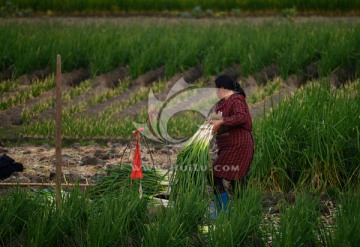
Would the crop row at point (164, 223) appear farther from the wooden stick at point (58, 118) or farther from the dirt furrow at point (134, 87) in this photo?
the dirt furrow at point (134, 87)

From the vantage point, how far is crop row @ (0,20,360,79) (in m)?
12.1

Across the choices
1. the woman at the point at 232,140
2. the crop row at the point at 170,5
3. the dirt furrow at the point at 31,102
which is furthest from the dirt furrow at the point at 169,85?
the crop row at the point at 170,5

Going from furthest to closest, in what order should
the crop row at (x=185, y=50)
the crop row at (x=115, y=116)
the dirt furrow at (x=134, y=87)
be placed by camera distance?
the crop row at (x=185, y=50)
the dirt furrow at (x=134, y=87)
the crop row at (x=115, y=116)

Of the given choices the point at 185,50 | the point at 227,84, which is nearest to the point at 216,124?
the point at 227,84

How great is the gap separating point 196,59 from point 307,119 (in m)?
5.65

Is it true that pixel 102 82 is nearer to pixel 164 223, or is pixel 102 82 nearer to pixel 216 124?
pixel 216 124

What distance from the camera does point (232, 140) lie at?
6.32 meters

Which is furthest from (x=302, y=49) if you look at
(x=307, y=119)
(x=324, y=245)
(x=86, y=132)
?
(x=324, y=245)

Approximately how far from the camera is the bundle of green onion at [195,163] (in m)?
6.26

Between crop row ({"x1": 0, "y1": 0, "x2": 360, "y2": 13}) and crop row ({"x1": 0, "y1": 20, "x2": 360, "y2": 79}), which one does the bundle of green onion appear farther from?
crop row ({"x1": 0, "y1": 0, "x2": 360, "y2": 13})

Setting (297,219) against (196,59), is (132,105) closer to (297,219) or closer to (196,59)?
(196,59)

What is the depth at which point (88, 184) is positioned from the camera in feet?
22.4

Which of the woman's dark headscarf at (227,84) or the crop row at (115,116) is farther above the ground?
the woman's dark headscarf at (227,84)

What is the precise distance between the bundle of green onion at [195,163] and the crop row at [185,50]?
5.71 metres
